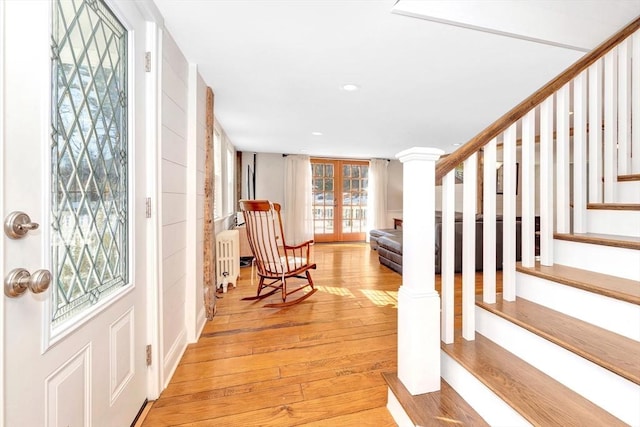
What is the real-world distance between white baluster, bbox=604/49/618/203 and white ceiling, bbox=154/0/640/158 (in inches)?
18.4

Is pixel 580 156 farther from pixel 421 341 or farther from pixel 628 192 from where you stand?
pixel 421 341

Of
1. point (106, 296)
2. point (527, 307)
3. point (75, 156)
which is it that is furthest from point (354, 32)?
point (106, 296)

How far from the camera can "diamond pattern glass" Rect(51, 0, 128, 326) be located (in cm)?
90

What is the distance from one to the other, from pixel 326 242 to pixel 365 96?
4606mm

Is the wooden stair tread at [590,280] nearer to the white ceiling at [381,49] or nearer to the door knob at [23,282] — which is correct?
the white ceiling at [381,49]

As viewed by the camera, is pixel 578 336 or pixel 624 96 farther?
pixel 624 96

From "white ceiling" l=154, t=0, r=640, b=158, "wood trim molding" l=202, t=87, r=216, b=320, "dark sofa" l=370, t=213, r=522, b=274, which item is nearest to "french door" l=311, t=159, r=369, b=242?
"dark sofa" l=370, t=213, r=522, b=274

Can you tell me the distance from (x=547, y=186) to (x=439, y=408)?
1272mm

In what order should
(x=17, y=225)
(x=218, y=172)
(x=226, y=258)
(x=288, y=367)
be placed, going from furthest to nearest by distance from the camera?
(x=218, y=172)
(x=226, y=258)
(x=288, y=367)
(x=17, y=225)

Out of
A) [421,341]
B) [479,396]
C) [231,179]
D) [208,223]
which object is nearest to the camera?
[479,396]

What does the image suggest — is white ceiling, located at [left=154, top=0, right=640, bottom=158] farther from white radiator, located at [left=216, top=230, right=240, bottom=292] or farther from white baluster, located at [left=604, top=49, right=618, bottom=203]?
white radiator, located at [left=216, top=230, right=240, bottom=292]

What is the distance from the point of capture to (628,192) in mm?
1620

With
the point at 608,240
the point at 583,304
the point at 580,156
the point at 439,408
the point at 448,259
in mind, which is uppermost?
the point at 580,156

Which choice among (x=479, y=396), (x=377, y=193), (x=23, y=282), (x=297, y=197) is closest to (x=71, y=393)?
(x=23, y=282)
